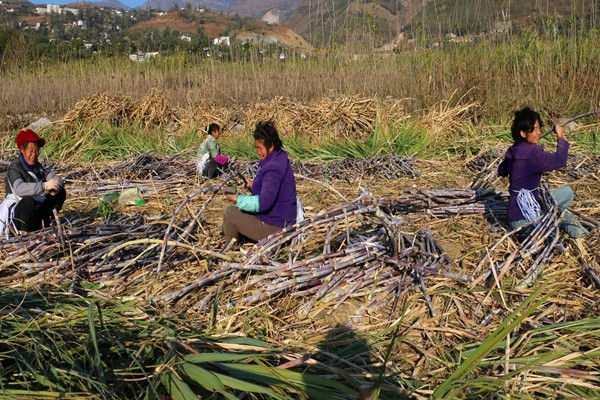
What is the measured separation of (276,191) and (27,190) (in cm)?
182

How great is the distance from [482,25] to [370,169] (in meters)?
3.93

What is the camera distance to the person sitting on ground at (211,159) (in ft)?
18.4

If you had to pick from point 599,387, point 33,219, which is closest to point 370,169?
point 33,219

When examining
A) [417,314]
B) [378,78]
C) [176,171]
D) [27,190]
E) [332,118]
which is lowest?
[417,314]

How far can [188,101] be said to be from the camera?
383 inches

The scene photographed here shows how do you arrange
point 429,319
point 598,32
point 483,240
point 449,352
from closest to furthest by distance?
point 449,352
point 429,319
point 483,240
point 598,32

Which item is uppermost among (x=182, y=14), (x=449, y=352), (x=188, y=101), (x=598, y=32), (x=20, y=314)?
(x=182, y=14)

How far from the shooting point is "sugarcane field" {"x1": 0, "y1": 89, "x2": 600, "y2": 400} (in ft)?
5.72

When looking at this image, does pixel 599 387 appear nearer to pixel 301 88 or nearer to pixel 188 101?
pixel 301 88

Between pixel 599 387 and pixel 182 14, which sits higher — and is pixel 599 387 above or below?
below

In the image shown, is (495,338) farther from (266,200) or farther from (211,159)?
(211,159)

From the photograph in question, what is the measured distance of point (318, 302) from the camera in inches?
102

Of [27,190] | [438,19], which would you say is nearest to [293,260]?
[27,190]

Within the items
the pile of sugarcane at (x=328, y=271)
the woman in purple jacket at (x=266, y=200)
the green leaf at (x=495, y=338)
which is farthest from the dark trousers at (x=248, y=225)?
the green leaf at (x=495, y=338)
